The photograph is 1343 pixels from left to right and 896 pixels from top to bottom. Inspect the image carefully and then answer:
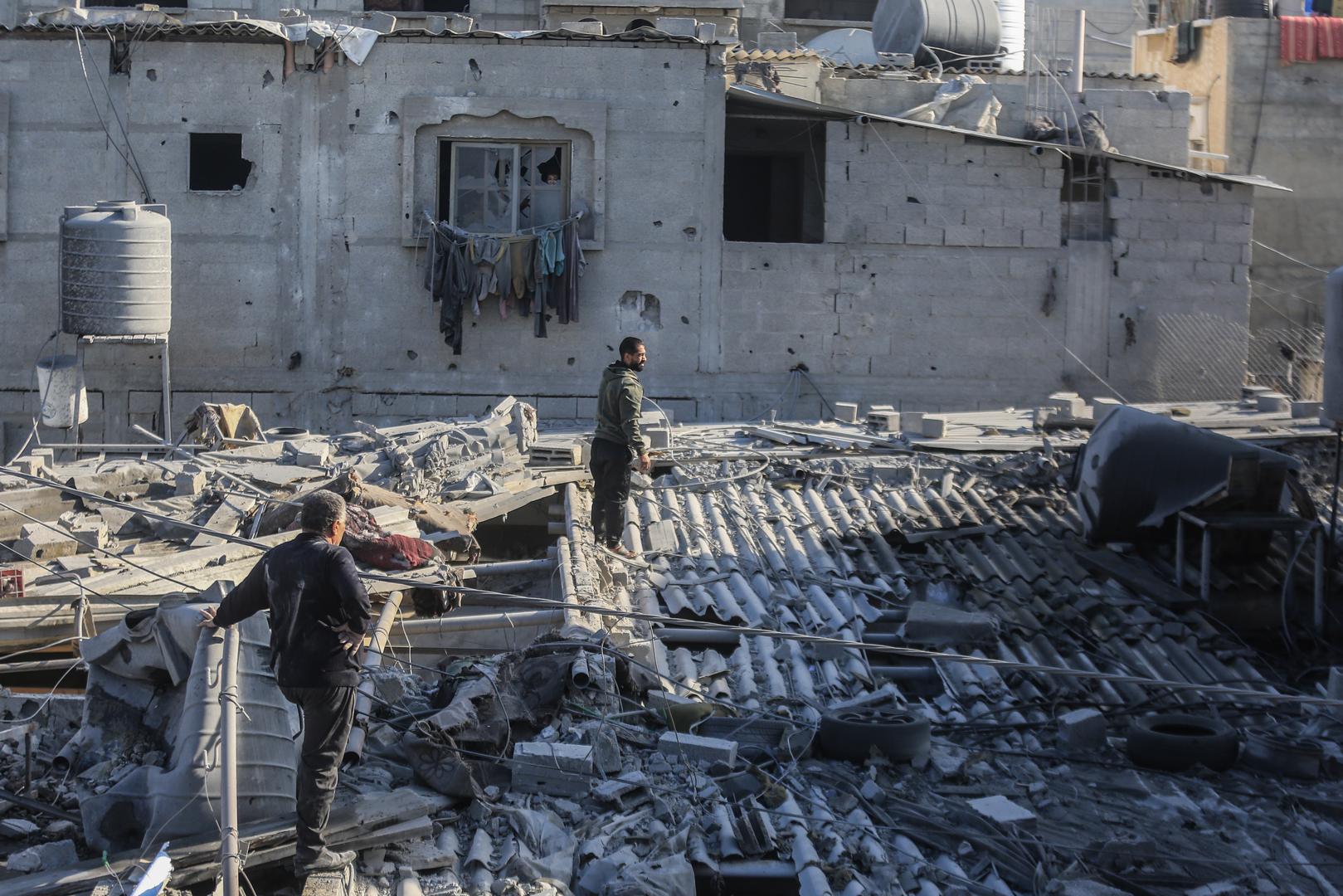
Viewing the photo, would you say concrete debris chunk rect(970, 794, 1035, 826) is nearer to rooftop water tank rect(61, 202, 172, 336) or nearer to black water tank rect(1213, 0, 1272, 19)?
rooftop water tank rect(61, 202, 172, 336)

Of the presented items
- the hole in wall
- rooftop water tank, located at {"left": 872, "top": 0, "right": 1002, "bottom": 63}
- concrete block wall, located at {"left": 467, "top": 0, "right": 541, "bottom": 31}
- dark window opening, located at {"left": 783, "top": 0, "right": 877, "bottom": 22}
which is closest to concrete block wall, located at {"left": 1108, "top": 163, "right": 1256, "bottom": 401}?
rooftop water tank, located at {"left": 872, "top": 0, "right": 1002, "bottom": 63}

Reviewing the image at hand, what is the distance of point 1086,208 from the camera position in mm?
20625

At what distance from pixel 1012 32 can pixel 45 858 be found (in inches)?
831

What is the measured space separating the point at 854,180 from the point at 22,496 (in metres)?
11.1

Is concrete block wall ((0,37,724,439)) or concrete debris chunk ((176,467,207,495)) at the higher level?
concrete block wall ((0,37,724,439))

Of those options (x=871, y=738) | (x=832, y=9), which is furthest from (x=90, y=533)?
(x=832, y=9)

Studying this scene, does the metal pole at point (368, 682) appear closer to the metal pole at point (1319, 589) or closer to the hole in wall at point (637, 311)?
the metal pole at point (1319, 589)

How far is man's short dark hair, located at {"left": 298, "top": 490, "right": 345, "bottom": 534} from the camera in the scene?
6.47 meters

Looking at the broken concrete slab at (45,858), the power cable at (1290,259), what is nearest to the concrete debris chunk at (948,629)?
the broken concrete slab at (45,858)

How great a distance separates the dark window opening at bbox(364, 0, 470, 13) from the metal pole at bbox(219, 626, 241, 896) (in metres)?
19.0

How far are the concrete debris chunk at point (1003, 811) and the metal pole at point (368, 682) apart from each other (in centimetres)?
293

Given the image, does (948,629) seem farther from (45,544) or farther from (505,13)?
(505,13)

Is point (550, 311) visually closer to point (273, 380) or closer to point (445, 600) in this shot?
point (273, 380)

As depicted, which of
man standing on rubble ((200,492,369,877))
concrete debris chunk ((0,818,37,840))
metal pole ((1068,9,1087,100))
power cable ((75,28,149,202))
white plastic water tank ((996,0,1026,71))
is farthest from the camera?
white plastic water tank ((996,0,1026,71))
